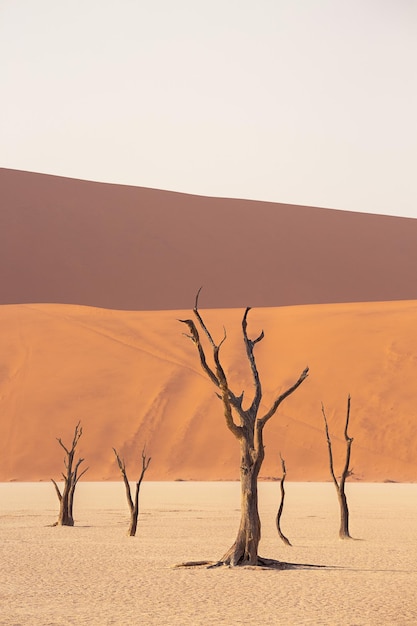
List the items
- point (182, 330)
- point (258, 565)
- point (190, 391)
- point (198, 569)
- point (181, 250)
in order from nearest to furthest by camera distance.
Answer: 1. point (198, 569)
2. point (258, 565)
3. point (190, 391)
4. point (182, 330)
5. point (181, 250)

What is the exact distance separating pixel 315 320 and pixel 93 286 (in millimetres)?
19736

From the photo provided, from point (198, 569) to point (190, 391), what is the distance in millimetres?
30889

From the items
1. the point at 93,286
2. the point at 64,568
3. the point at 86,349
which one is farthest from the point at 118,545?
the point at 93,286

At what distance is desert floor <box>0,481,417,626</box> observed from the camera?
10203 millimetres

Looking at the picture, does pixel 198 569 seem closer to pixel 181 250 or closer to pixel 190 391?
pixel 190 391

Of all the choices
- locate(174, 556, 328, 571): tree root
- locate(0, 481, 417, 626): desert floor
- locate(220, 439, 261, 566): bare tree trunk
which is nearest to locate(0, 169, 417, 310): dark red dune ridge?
locate(0, 481, 417, 626): desert floor

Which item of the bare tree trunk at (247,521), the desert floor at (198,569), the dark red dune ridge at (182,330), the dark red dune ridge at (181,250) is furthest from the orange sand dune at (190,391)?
the bare tree trunk at (247,521)

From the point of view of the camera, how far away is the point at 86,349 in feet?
160

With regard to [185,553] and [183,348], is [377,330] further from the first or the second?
[185,553]

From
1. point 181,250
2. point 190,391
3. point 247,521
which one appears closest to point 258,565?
point 247,521

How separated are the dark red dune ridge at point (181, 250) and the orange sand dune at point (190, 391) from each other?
1405 cm

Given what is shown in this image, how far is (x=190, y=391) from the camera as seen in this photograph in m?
44.6

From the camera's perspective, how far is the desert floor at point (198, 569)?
10.2 metres

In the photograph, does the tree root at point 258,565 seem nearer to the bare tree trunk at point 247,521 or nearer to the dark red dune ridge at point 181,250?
the bare tree trunk at point 247,521
